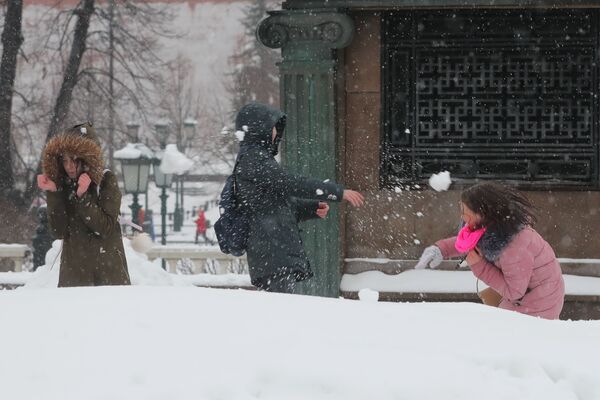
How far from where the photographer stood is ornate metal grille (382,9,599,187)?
9133 mm

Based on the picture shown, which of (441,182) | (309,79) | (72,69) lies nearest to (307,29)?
(309,79)

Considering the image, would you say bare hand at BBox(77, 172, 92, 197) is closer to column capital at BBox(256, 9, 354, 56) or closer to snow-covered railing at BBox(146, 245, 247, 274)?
column capital at BBox(256, 9, 354, 56)

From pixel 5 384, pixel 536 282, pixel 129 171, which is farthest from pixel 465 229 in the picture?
pixel 129 171

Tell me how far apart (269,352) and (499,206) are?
2992mm

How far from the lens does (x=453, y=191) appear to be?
360 inches

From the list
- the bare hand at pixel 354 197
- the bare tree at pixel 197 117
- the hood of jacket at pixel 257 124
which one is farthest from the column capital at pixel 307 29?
the bare tree at pixel 197 117

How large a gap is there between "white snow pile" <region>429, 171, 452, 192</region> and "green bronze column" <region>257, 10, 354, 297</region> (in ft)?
2.75

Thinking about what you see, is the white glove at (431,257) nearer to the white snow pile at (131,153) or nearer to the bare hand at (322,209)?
the bare hand at (322,209)

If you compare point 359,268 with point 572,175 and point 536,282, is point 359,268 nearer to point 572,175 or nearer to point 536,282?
point 572,175

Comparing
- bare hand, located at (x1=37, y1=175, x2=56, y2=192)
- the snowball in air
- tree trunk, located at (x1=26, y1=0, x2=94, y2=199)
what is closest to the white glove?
the snowball in air

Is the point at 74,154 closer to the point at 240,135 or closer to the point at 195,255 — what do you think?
the point at 240,135

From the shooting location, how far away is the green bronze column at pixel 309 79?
8.74 m

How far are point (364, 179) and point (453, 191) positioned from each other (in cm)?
Answer: 71

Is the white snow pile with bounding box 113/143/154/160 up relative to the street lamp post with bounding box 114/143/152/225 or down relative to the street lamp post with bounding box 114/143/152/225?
up
